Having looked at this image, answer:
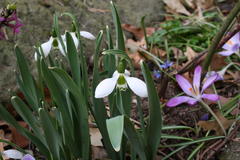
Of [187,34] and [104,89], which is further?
[187,34]

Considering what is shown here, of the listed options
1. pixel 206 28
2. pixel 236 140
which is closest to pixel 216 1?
pixel 206 28

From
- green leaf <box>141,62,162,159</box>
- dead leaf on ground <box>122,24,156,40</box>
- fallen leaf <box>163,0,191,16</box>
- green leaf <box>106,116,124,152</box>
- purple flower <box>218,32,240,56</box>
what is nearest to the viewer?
green leaf <box>106,116,124,152</box>

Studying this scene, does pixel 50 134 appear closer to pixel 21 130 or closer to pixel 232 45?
pixel 21 130

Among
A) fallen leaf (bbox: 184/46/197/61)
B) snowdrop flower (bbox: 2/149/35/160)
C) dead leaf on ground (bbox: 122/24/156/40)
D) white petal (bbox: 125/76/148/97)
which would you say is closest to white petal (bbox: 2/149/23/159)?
snowdrop flower (bbox: 2/149/35/160)

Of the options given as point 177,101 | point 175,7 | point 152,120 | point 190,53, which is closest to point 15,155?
point 152,120

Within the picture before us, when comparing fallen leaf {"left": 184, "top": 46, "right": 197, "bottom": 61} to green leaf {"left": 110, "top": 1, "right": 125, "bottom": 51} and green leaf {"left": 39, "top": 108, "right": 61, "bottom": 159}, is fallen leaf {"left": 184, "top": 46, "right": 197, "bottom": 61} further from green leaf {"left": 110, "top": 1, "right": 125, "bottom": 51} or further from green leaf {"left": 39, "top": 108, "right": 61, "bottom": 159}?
green leaf {"left": 39, "top": 108, "right": 61, "bottom": 159}
